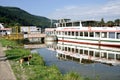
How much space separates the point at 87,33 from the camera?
172 feet

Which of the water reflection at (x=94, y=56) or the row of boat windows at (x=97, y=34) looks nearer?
the water reflection at (x=94, y=56)

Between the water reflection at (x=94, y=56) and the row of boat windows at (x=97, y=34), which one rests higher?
the row of boat windows at (x=97, y=34)

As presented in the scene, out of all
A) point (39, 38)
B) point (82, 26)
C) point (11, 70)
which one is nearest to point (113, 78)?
point (11, 70)

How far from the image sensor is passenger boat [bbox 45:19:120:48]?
145 feet

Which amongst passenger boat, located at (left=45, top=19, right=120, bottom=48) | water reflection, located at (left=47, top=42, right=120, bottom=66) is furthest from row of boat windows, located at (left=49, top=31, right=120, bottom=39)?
water reflection, located at (left=47, top=42, right=120, bottom=66)

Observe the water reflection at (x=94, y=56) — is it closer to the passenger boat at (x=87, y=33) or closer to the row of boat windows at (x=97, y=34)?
the passenger boat at (x=87, y=33)

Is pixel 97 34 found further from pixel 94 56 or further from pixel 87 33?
pixel 94 56

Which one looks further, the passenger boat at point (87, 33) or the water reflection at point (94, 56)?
the passenger boat at point (87, 33)

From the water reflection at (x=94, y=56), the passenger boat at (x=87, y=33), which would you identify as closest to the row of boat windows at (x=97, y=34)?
the passenger boat at (x=87, y=33)

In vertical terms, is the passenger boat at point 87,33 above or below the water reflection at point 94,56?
above

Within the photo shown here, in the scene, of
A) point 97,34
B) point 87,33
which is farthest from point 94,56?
point 87,33

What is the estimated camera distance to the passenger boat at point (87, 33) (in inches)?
1736

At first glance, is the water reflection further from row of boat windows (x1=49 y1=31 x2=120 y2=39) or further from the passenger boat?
row of boat windows (x1=49 y1=31 x2=120 y2=39)

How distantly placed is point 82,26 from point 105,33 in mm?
10236
